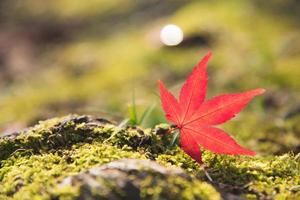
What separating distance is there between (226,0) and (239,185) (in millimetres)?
6887

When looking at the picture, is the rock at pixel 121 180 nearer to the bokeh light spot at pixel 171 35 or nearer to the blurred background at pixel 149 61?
the blurred background at pixel 149 61

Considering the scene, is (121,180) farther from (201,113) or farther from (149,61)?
(149,61)

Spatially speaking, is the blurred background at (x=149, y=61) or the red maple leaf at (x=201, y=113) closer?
the red maple leaf at (x=201, y=113)

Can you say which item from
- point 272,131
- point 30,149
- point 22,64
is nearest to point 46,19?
point 22,64

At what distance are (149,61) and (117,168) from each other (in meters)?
4.67

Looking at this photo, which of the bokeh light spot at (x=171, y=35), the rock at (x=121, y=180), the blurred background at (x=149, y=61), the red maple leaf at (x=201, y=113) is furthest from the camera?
the bokeh light spot at (x=171, y=35)

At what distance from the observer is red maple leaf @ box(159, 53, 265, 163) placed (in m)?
1.82

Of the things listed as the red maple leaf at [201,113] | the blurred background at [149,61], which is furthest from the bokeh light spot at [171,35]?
the red maple leaf at [201,113]

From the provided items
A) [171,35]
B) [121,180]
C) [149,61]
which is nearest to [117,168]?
[121,180]

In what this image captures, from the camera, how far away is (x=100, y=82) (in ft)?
19.5

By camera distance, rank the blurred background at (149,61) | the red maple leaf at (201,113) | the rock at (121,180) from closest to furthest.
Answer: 1. the rock at (121,180)
2. the red maple leaf at (201,113)
3. the blurred background at (149,61)

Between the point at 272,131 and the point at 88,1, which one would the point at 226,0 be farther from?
the point at 272,131

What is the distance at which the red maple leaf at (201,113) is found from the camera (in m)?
1.82

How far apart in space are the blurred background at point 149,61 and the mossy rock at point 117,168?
1.22 feet
